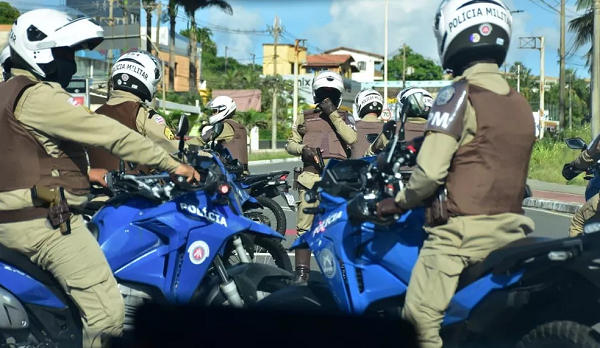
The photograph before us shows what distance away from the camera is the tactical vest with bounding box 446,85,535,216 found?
3.18 metres

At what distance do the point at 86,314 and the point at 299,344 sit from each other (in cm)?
102

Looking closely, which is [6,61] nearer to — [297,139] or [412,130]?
[412,130]

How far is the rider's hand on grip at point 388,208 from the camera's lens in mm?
3311

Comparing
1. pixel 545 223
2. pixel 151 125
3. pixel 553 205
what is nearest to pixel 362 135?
pixel 151 125

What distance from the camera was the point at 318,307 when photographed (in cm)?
377

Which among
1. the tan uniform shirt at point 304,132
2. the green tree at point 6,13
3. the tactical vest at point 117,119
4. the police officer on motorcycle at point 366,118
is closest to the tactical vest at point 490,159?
the tactical vest at point 117,119

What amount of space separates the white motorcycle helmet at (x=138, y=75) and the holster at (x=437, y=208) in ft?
9.01

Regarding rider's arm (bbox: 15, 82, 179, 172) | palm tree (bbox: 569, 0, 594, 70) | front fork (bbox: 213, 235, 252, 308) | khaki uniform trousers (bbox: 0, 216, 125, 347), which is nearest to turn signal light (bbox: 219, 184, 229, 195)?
front fork (bbox: 213, 235, 252, 308)

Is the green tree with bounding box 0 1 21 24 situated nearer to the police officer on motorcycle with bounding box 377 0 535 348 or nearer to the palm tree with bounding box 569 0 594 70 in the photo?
the palm tree with bounding box 569 0 594 70

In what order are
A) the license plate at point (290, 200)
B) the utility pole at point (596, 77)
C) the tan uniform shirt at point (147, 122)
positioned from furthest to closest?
the utility pole at point (596, 77), the license plate at point (290, 200), the tan uniform shirt at point (147, 122)

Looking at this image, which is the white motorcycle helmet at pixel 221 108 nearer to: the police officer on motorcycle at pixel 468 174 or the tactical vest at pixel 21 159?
the tactical vest at pixel 21 159

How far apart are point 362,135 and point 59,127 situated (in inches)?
175

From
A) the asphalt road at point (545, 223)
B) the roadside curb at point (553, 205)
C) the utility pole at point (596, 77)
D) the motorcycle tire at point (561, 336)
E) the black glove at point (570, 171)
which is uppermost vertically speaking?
the utility pole at point (596, 77)

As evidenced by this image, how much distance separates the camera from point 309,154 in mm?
6883
